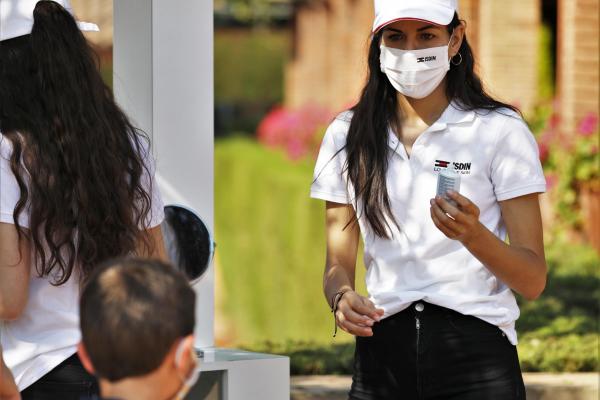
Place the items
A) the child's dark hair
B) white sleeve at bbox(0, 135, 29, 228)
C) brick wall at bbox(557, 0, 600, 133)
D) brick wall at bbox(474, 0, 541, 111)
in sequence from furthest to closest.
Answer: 1. brick wall at bbox(474, 0, 541, 111)
2. brick wall at bbox(557, 0, 600, 133)
3. white sleeve at bbox(0, 135, 29, 228)
4. the child's dark hair

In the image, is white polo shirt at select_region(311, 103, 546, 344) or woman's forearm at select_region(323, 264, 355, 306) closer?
white polo shirt at select_region(311, 103, 546, 344)

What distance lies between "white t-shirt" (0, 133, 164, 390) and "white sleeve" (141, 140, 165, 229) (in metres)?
0.25

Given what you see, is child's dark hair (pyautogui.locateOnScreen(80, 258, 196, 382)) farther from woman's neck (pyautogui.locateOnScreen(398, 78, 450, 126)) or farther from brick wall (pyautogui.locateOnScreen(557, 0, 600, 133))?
brick wall (pyautogui.locateOnScreen(557, 0, 600, 133))

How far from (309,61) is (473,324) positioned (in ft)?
78.3

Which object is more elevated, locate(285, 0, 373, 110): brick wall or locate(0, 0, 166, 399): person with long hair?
locate(285, 0, 373, 110): brick wall

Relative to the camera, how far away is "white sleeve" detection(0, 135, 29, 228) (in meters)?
2.57

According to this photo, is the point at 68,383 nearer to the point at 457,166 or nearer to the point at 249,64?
the point at 457,166

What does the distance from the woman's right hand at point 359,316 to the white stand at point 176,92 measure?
1042 mm

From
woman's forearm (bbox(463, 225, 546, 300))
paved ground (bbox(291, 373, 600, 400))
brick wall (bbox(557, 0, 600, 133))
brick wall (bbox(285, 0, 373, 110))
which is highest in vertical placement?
brick wall (bbox(285, 0, 373, 110))

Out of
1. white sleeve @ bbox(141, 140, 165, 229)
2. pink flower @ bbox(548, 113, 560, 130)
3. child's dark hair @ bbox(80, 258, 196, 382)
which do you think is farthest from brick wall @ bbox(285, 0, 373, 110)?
Answer: child's dark hair @ bbox(80, 258, 196, 382)

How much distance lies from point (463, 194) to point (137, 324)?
3.78 feet

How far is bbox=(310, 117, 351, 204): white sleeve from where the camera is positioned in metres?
3.02

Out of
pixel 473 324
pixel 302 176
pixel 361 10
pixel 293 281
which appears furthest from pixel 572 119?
pixel 473 324

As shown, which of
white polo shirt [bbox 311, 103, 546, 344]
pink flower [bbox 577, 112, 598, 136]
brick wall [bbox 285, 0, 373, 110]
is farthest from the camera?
brick wall [bbox 285, 0, 373, 110]
